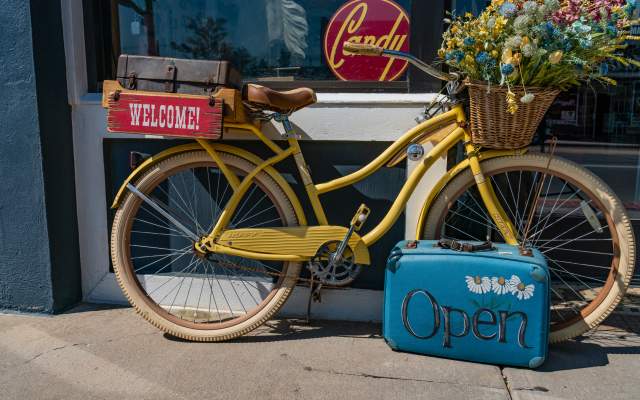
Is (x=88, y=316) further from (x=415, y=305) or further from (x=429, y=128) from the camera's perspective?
(x=429, y=128)

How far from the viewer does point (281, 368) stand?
9.72ft

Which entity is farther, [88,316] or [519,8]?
[88,316]

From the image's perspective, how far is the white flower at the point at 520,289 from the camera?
9.20ft

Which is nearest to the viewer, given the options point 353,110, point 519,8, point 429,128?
point 519,8

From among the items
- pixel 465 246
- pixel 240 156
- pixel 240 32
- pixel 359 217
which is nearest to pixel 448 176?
pixel 465 246

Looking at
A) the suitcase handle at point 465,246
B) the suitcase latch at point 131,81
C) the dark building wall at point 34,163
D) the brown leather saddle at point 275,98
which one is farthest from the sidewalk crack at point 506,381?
the dark building wall at point 34,163

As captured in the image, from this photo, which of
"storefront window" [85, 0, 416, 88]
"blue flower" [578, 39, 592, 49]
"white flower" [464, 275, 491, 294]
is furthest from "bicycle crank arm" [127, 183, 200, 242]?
"blue flower" [578, 39, 592, 49]

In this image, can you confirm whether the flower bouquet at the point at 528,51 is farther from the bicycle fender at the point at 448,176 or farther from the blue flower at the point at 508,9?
the bicycle fender at the point at 448,176

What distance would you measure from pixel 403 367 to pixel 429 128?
126 cm

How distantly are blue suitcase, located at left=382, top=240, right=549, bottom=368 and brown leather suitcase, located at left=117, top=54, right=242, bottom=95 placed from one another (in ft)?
4.39

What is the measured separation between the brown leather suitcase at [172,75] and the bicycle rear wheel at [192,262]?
395 millimetres

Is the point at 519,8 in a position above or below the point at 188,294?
above

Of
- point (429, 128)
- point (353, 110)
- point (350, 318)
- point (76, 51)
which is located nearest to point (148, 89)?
point (76, 51)

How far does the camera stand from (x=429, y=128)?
10.2 feet
